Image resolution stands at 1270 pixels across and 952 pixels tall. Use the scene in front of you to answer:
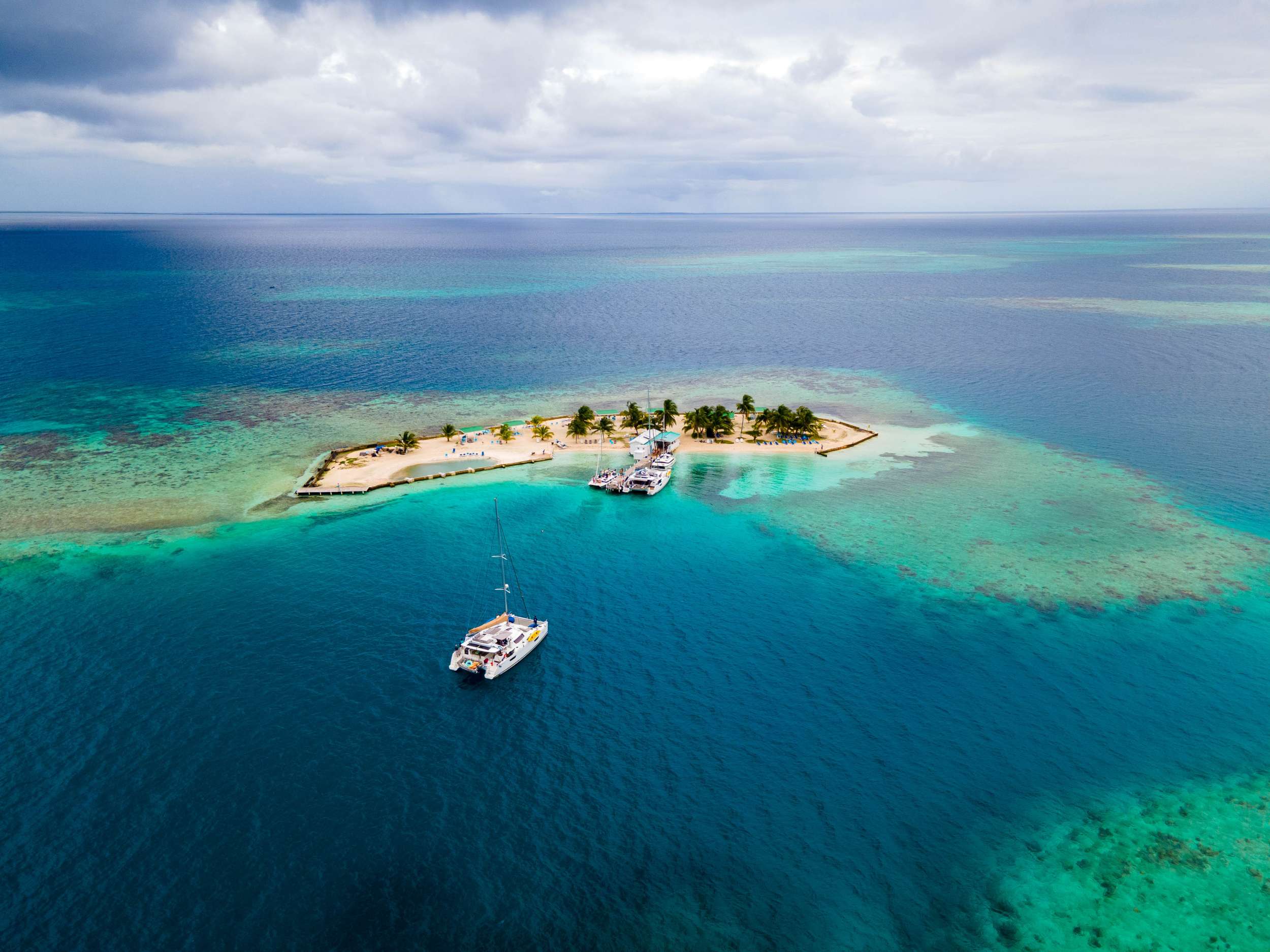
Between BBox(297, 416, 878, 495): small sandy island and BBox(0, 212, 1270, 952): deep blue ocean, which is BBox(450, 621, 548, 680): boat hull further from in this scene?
BBox(297, 416, 878, 495): small sandy island

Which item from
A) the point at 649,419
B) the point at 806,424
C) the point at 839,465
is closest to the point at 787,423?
the point at 806,424

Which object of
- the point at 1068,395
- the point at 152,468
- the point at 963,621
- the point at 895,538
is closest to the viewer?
the point at 963,621

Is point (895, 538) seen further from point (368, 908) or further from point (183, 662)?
point (183, 662)

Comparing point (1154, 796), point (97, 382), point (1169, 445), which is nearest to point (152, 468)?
point (97, 382)

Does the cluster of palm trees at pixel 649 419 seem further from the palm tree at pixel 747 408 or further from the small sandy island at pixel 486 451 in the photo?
the palm tree at pixel 747 408

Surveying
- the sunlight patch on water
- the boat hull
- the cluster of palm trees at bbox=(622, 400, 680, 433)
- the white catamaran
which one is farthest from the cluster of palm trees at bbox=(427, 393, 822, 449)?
the boat hull

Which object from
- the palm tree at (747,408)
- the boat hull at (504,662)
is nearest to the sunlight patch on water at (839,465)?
the palm tree at (747,408)
